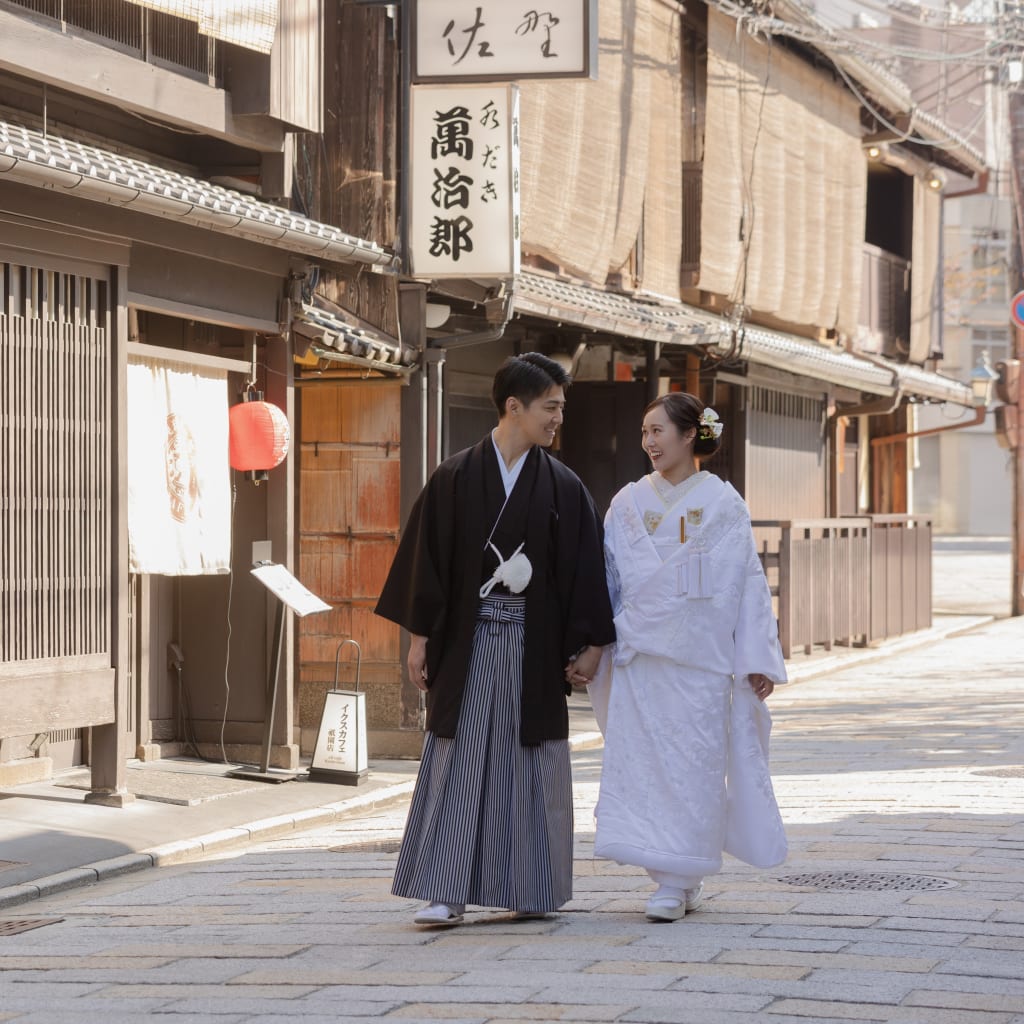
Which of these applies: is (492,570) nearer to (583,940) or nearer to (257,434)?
(583,940)

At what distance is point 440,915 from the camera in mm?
6359

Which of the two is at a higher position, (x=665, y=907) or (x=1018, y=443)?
(x=1018, y=443)

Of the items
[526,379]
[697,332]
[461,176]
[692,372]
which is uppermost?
[461,176]

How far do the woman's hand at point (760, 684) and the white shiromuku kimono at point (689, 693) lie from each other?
26 mm

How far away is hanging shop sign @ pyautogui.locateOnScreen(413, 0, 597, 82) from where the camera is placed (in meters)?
11.9

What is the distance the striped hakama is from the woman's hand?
2.61 feet

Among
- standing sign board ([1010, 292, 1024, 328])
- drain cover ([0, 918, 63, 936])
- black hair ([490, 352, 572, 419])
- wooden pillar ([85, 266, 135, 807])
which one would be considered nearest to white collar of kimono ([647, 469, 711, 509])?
black hair ([490, 352, 572, 419])

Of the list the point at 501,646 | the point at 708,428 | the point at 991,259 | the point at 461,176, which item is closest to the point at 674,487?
the point at 708,428

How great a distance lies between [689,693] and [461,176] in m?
6.42

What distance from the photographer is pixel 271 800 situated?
34.4 feet

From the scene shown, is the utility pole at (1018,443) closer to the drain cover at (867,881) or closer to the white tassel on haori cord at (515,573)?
the drain cover at (867,881)

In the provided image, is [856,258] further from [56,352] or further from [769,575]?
[56,352]

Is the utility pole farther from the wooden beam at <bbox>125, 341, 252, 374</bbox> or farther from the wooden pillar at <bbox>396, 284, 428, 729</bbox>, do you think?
the wooden beam at <bbox>125, 341, 252, 374</bbox>

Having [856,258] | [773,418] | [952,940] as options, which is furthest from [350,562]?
[856,258]
